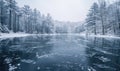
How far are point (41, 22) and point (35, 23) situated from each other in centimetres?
652

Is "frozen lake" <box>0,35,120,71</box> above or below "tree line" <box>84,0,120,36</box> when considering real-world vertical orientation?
below

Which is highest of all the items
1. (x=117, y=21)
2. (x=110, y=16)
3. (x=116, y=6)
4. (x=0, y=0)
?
(x=0, y=0)

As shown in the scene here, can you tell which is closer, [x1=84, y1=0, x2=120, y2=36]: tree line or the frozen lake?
the frozen lake

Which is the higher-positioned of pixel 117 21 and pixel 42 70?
pixel 117 21

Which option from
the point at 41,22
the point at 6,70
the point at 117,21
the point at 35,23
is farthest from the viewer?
the point at 41,22

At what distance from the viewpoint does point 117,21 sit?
121 feet

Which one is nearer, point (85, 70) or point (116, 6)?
point (85, 70)

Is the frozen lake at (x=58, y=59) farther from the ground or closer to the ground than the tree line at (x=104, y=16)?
closer to the ground

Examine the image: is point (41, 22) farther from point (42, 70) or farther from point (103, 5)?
point (42, 70)

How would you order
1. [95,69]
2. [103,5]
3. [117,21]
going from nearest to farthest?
1. [95,69]
2. [117,21]
3. [103,5]

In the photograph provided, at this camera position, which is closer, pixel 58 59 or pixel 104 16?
pixel 58 59

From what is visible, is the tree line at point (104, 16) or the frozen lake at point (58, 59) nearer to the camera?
the frozen lake at point (58, 59)

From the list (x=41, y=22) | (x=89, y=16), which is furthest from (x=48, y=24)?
(x=89, y=16)

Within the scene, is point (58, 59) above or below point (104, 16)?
below
